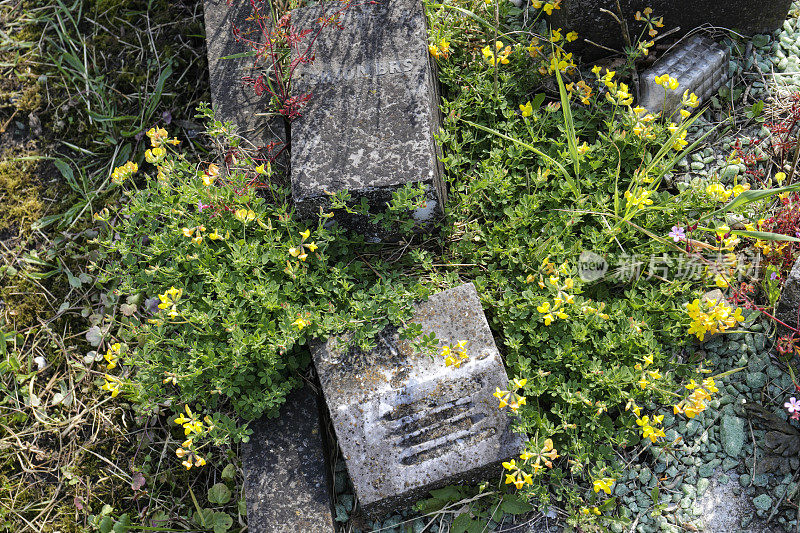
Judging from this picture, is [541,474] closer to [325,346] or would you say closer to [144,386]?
[325,346]

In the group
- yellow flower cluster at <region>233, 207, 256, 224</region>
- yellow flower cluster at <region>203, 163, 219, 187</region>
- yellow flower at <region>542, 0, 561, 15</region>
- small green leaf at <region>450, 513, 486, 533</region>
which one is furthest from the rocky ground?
yellow flower cluster at <region>203, 163, 219, 187</region>

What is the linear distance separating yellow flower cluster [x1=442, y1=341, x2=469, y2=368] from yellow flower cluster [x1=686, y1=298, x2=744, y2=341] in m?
1.09

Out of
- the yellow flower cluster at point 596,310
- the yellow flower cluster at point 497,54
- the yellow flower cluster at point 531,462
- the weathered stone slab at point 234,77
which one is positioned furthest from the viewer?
the weathered stone slab at point 234,77

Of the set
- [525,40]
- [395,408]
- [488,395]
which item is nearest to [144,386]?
[395,408]

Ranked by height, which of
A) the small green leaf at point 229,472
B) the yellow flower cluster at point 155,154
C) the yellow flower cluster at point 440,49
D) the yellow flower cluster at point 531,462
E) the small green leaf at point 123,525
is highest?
the yellow flower cluster at point 440,49

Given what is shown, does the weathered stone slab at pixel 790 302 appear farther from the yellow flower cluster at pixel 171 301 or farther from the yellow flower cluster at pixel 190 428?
the yellow flower cluster at pixel 171 301

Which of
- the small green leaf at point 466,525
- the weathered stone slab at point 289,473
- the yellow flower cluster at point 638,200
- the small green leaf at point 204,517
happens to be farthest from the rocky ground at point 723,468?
the small green leaf at point 204,517

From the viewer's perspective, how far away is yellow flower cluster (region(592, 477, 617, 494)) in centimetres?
290

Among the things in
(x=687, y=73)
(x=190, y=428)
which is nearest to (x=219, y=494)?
(x=190, y=428)

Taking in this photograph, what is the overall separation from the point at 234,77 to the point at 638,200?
8.09 ft

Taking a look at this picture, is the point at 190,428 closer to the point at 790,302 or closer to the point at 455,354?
the point at 455,354

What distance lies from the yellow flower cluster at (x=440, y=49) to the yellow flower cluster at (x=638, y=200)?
1327 millimetres

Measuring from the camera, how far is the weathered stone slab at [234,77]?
150 inches

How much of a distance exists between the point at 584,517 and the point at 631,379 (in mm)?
689
